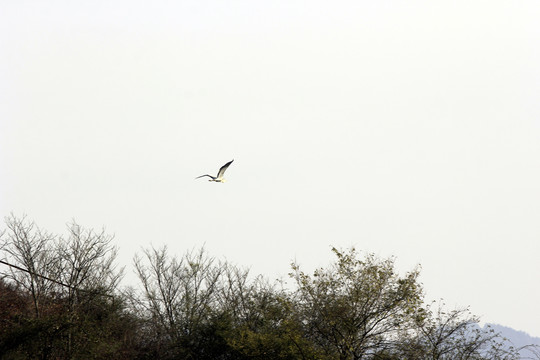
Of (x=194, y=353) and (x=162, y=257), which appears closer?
(x=194, y=353)

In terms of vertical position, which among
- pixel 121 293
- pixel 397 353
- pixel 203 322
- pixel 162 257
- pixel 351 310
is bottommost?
pixel 397 353

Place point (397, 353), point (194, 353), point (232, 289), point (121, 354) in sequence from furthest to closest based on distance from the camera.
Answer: point (232, 289) < point (194, 353) < point (121, 354) < point (397, 353)

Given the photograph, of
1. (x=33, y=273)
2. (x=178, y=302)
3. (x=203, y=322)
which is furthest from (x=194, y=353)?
(x=33, y=273)

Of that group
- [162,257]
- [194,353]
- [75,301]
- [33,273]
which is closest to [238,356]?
[194,353]

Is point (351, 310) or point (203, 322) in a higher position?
point (203, 322)

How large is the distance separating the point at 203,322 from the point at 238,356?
683 cm

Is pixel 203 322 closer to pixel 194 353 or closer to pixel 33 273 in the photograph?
pixel 194 353

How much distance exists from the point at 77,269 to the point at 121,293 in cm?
1260

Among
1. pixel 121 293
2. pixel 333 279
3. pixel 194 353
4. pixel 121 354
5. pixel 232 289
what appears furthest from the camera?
pixel 232 289

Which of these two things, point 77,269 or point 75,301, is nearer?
point 77,269

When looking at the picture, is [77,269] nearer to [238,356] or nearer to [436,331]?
[238,356]

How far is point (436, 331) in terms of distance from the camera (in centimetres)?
3566

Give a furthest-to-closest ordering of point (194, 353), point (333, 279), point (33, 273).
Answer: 1. point (194, 353)
2. point (33, 273)
3. point (333, 279)

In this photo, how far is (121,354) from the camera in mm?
44250
